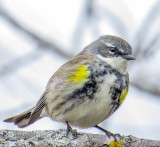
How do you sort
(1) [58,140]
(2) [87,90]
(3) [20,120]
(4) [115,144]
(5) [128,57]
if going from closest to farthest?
(1) [58,140] < (4) [115,144] < (2) [87,90] < (5) [128,57] < (3) [20,120]

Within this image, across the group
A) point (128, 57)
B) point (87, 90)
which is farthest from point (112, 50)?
point (87, 90)

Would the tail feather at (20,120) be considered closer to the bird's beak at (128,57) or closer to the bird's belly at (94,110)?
the bird's belly at (94,110)

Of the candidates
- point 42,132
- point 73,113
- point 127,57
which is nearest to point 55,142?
point 42,132

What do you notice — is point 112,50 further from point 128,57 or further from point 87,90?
point 87,90

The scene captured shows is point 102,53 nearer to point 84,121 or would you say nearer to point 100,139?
point 84,121

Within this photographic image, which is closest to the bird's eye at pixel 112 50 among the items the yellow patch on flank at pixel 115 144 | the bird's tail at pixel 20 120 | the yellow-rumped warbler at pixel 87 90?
the yellow-rumped warbler at pixel 87 90

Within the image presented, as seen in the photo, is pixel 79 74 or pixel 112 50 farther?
pixel 112 50

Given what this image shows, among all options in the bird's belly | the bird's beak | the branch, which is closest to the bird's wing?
the bird's belly

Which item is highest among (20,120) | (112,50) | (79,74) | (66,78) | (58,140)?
(112,50)
